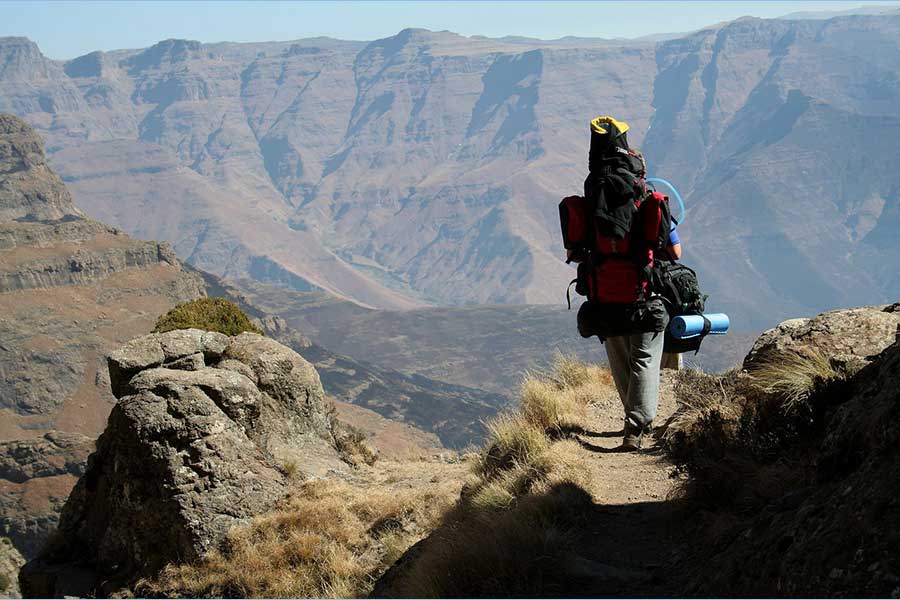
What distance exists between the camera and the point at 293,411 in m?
12.9

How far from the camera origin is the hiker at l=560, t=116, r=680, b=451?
778 cm

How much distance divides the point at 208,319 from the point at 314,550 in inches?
317

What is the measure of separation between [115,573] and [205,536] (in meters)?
1.29

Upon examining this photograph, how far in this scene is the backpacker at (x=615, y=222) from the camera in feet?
25.5

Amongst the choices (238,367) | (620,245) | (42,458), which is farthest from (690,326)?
(42,458)

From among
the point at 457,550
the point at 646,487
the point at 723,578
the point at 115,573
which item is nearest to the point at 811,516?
the point at 723,578

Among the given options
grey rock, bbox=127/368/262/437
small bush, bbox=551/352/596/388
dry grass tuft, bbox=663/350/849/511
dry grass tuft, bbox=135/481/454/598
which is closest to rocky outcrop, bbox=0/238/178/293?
grey rock, bbox=127/368/262/437

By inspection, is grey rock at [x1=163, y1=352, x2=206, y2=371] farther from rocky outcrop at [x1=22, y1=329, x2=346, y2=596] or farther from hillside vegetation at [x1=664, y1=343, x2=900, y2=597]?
hillside vegetation at [x1=664, y1=343, x2=900, y2=597]

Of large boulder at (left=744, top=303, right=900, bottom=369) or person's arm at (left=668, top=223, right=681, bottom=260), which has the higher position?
person's arm at (left=668, top=223, right=681, bottom=260)

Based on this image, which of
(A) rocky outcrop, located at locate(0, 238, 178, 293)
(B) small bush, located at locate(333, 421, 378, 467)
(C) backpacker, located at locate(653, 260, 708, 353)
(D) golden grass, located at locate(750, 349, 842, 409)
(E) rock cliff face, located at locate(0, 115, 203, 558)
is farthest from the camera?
(A) rocky outcrop, located at locate(0, 238, 178, 293)

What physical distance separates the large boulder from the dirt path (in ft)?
4.94

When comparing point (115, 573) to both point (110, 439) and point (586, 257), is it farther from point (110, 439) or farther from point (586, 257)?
point (586, 257)

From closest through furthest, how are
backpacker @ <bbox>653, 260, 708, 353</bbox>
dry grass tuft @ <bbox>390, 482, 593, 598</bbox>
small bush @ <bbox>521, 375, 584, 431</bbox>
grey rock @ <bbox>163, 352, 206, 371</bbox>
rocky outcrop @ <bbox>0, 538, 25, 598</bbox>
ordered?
dry grass tuft @ <bbox>390, 482, 593, 598</bbox>
backpacker @ <bbox>653, 260, 708, 353</bbox>
small bush @ <bbox>521, 375, 584, 431</bbox>
grey rock @ <bbox>163, 352, 206, 371</bbox>
rocky outcrop @ <bbox>0, 538, 25, 598</bbox>

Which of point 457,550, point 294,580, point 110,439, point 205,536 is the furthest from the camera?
point 110,439
